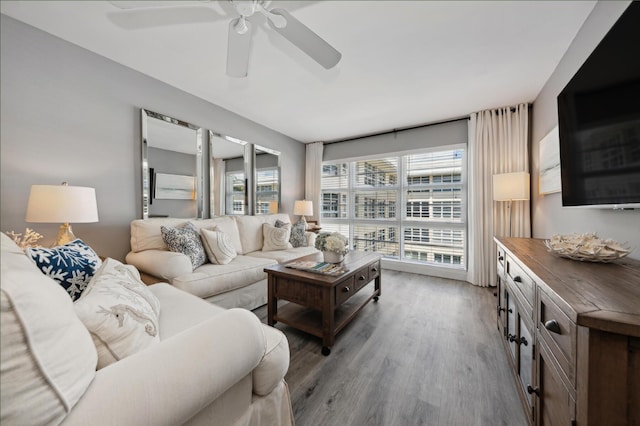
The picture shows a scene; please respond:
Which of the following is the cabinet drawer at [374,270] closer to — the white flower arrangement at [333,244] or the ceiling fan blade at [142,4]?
the white flower arrangement at [333,244]

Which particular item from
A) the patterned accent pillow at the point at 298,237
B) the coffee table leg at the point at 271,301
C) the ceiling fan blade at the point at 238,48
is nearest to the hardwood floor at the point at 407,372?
the coffee table leg at the point at 271,301

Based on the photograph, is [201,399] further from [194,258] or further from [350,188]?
[350,188]

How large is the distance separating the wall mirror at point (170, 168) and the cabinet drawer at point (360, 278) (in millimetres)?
2083

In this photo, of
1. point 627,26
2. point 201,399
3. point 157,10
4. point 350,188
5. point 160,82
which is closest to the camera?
point 201,399

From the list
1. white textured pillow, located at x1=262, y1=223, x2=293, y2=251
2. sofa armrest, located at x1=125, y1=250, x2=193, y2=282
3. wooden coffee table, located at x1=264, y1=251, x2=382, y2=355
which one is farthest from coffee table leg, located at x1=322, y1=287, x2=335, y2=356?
white textured pillow, located at x1=262, y1=223, x2=293, y2=251

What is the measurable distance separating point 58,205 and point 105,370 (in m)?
1.67

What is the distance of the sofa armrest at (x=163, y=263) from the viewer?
6.37 feet

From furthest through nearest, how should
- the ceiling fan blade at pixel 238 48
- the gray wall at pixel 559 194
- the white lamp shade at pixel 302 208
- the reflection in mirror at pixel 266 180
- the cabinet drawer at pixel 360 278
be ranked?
1. the white lamp shade at pixel 302 208
2. the reflection in mirror at pixel 266 180
3. the cabinet drawer at pixel 360 278
4. the ceiling fan blade at pixel 238 48
5. the gray wall at pixel 559 194

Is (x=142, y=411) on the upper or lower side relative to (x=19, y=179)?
lower

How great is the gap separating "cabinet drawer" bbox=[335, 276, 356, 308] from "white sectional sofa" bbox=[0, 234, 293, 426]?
0.97 meters

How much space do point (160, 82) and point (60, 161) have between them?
121 centimetres

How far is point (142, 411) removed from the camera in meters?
0.55

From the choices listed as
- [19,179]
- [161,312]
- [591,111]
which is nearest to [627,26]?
[591,111]

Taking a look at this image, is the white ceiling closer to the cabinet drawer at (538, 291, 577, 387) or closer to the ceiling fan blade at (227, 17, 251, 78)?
the ceiling fan blade at (227, 17, 251, 78)
